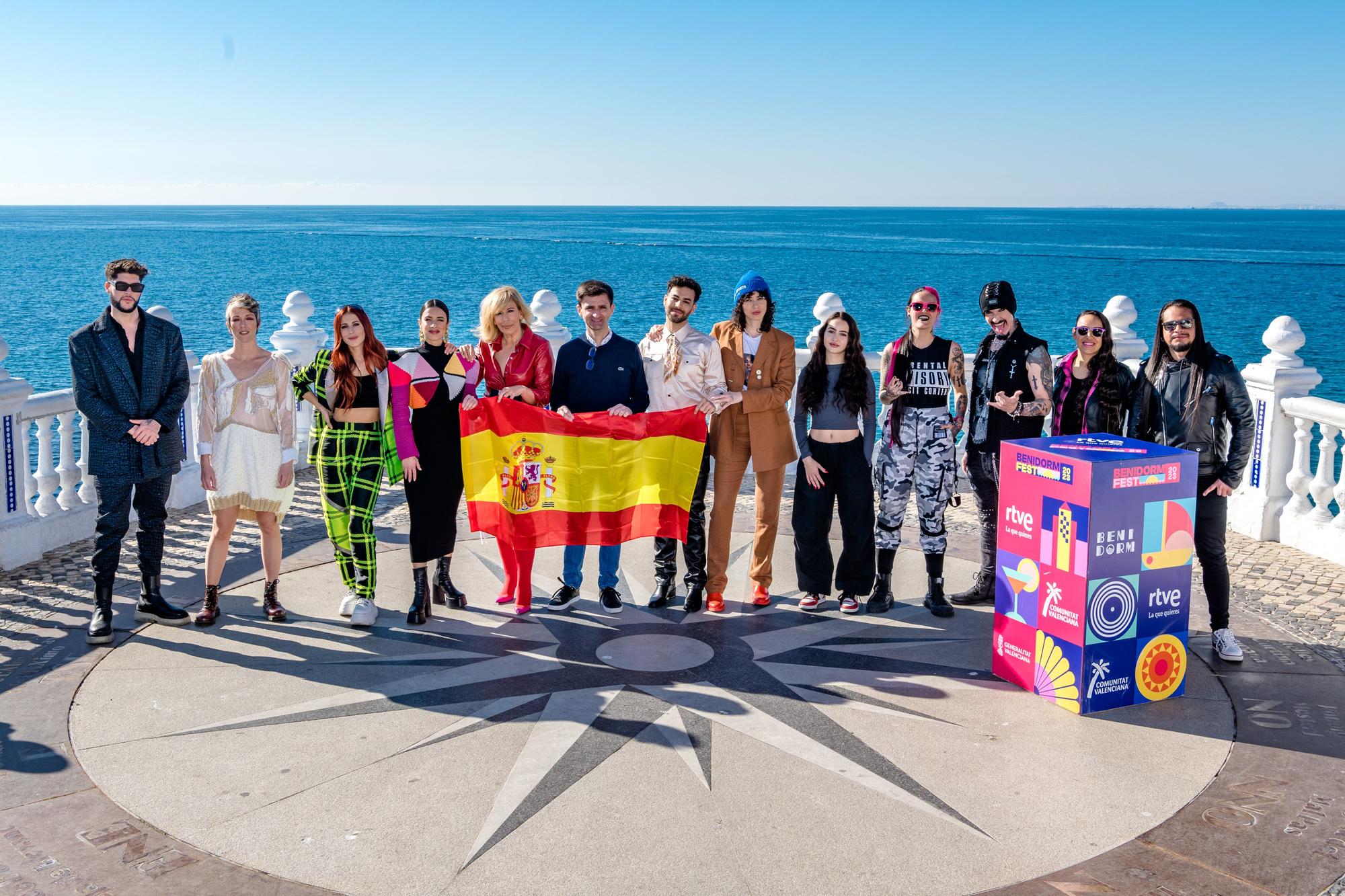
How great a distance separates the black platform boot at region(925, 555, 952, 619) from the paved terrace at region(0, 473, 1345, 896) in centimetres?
8

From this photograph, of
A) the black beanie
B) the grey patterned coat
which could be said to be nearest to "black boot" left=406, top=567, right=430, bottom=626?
the grey patterned coat

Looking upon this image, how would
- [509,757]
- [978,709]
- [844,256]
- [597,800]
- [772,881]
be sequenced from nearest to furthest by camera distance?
[772,881], [597,800], [509,757], [978,709], [844,256]

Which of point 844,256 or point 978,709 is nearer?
point 978,709

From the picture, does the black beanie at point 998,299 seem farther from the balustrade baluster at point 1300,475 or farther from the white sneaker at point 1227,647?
the balustrade baluster at point 1300,475

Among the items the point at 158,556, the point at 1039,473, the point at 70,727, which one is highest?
the point at 1039,473

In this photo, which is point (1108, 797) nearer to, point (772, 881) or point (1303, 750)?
point (1303, 750)

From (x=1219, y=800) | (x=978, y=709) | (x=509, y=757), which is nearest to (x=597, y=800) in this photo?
(x=509, y=757)

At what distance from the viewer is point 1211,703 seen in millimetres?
5320

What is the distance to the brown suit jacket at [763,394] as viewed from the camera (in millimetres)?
6477

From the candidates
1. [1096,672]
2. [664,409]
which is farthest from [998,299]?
[1096,672]

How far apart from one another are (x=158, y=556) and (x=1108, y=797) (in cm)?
523

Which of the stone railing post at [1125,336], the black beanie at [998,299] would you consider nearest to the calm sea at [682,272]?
the stone railing post at [1125,336]

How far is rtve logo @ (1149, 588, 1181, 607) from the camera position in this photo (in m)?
5.24

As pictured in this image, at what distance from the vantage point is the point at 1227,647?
585 centimetres
